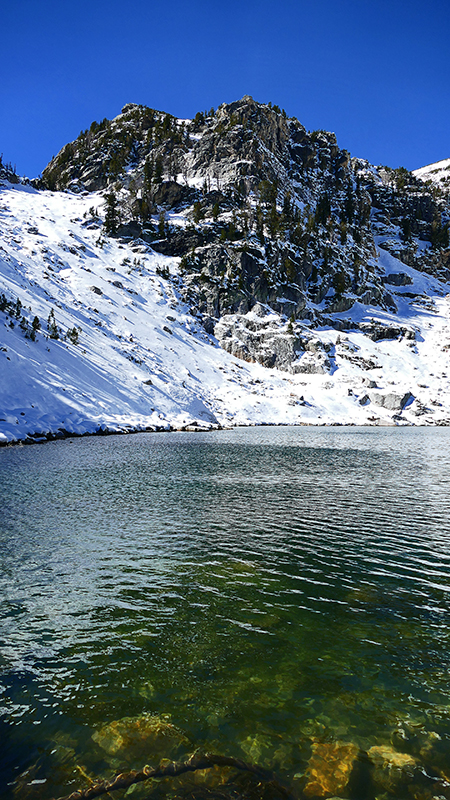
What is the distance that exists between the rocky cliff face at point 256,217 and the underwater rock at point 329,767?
9947 cm

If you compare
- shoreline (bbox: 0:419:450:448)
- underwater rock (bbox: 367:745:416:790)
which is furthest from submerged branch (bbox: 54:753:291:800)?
shoreline (bbox: 0:419:450:448)

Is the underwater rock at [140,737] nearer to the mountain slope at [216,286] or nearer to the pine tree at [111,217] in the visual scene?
the mountain slope at [216,286]

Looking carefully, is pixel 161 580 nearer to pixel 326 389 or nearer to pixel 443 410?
pixel 326 389

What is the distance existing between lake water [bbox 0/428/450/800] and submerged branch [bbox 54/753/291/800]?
13 cm

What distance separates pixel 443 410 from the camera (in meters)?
92.9

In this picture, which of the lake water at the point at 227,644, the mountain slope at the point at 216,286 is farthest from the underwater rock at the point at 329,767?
the mountain slope at the point at 216,286

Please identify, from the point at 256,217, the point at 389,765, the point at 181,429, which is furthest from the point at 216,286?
the point at 389,765

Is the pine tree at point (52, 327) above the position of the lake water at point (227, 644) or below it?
above

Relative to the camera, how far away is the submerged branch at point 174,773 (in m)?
5.27

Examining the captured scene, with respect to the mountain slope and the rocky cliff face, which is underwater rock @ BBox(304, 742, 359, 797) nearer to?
the mountain slope

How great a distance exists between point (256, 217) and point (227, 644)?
143 m

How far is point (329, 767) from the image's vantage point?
18.8 feet

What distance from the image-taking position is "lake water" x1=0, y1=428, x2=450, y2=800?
19.2 ft

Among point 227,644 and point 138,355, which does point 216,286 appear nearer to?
point 138,355
